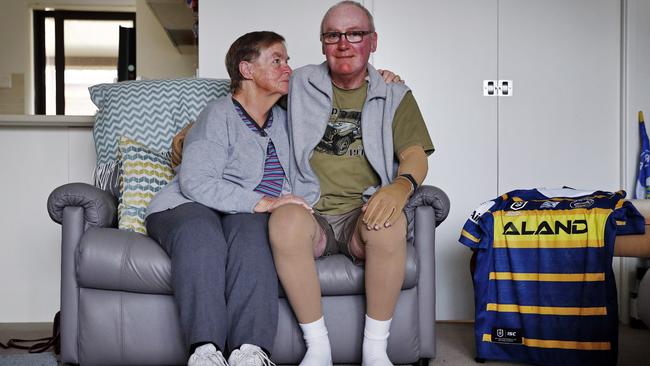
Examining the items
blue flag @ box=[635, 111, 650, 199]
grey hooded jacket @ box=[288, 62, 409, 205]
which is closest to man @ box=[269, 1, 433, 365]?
grey hooded jacket @ box=[288, 62, 409, 205]

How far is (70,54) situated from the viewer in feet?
22.6

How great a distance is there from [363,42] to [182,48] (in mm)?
4151

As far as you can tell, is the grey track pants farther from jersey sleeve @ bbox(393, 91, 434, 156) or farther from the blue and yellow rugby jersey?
the blue and yellow rugby jersey

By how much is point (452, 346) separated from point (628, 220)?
0.81 m

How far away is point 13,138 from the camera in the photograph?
3.09m

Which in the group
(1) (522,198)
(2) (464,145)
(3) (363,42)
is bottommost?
(1) (522,198)

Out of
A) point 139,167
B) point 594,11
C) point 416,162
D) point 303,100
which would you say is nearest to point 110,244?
point 139,167

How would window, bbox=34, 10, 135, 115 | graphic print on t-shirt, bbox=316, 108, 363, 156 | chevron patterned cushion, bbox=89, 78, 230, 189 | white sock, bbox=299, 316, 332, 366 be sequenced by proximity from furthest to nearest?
window, bbox=34, 10, 135, 115
chevron patterned cushion, bbox=89, 78, 230, 189
graphic print on t-shirt, bbox=316, 108, 363, 156
white sock, bbox=299, 316, 332, 366

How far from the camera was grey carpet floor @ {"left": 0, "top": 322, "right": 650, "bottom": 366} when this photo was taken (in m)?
2.32

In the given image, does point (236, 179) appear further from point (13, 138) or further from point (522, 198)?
point (13, 138)

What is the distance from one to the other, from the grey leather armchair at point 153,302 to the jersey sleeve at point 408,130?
0.16m

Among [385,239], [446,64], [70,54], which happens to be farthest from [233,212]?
[70,54]

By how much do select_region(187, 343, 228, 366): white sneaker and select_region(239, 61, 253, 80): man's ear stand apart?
0.92 metres

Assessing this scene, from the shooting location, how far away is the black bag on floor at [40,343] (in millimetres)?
2514
